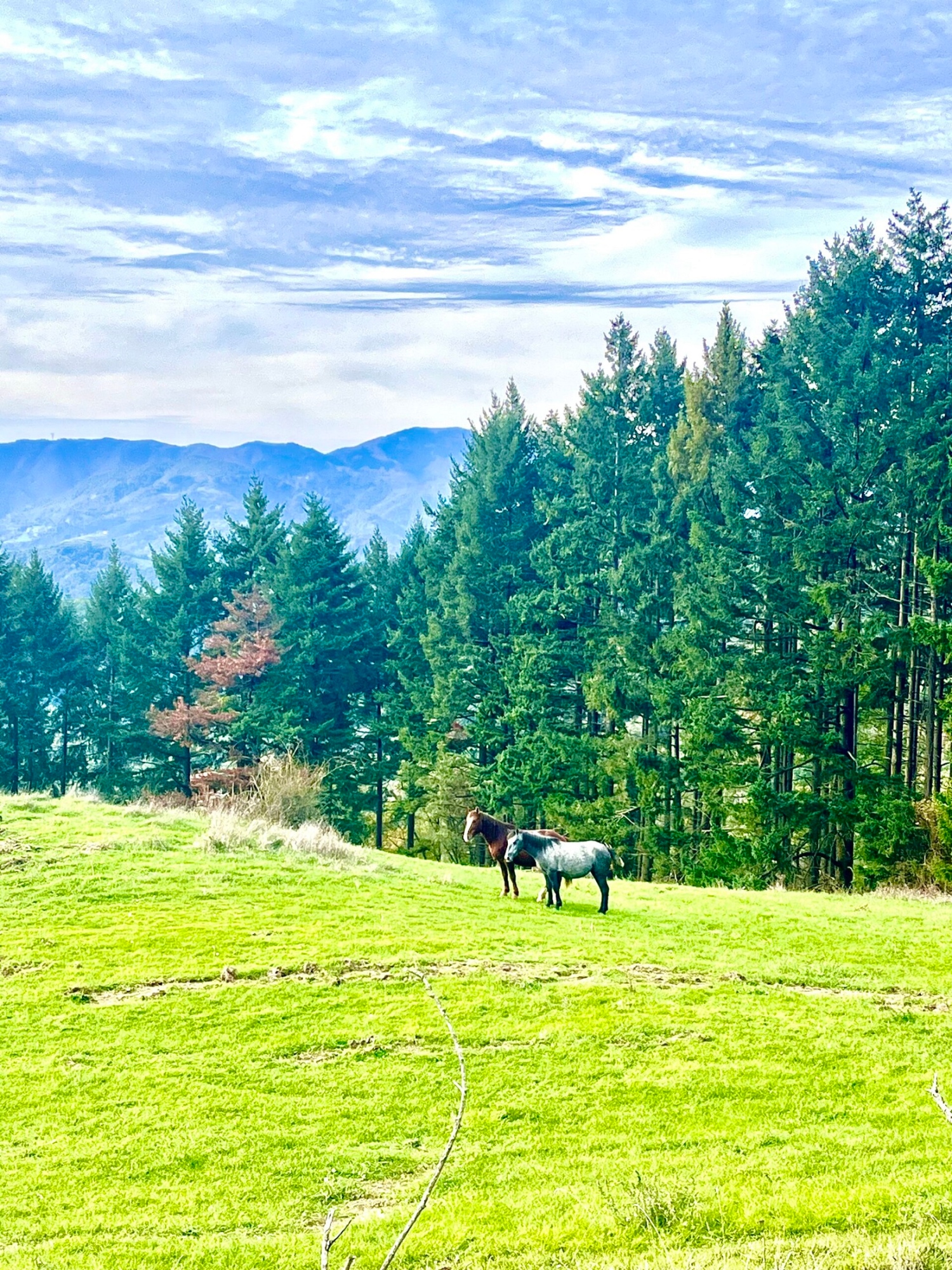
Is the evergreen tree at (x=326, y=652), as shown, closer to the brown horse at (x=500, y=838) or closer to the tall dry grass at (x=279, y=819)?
the tall dry grass at (x=279, y=819)

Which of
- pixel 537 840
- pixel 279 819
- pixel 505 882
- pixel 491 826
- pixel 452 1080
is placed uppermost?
pixel 491 826

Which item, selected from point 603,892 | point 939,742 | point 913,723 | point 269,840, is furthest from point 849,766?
point 269,840

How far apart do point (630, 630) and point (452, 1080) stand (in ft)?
92.8

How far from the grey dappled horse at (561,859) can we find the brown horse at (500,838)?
0.33m

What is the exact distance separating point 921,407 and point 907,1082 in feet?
77.9

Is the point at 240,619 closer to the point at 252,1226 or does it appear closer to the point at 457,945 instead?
the point at 457,945

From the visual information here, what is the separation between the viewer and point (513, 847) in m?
17.5

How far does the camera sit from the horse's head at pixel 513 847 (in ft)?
57.4

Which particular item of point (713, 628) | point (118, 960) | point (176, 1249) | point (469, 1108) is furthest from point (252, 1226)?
point (713, 628)

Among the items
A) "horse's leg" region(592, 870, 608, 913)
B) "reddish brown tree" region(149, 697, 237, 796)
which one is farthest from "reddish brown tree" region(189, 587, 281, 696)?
"horse's leg" region(592, 870, 608, 913)

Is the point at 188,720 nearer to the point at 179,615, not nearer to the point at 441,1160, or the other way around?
the point at 179,615

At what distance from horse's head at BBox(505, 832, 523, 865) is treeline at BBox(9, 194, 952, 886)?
14.8m

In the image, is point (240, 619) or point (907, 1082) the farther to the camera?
point (240, 619)

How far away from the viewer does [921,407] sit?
29422 mm
